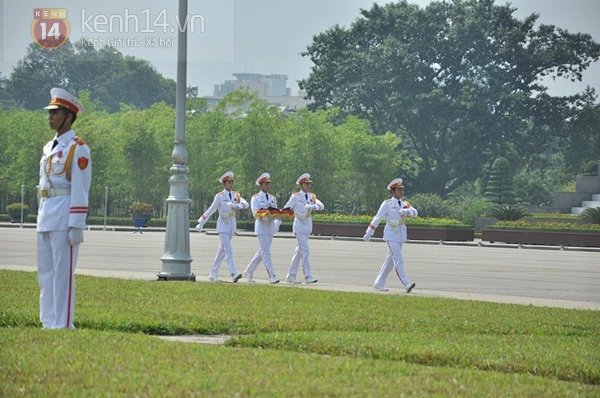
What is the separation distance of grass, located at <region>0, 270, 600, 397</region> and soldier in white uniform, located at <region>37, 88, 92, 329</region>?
327mm

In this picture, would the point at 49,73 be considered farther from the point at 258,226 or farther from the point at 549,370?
the point at 549,370

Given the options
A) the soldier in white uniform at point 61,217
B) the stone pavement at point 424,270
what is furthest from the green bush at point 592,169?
the soldier in white uniform at point 61,217

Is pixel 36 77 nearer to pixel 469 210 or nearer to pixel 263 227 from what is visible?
pixel 469 210

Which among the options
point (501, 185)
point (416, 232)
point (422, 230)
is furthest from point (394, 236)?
point (501, 185)

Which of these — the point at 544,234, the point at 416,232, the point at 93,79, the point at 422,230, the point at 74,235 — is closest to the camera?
the point at 74,235

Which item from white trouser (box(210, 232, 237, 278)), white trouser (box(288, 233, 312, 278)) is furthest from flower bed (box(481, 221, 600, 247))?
white trouser (box(210, 232, 237, 278))

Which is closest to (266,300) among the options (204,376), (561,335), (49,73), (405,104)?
(561,335)

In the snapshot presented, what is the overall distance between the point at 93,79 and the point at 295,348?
14266 cm

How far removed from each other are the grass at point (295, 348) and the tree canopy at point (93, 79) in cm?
13080

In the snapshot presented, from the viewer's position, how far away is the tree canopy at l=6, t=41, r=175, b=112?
5709 inches

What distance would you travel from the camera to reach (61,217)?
1182cm

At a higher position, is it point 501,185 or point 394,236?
point 501,185

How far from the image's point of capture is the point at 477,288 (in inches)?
891

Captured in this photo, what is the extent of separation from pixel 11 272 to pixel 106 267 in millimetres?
5101
